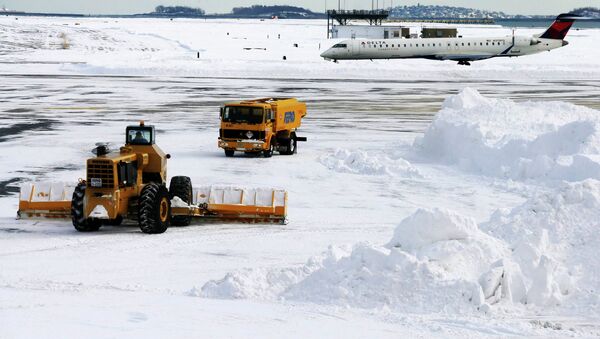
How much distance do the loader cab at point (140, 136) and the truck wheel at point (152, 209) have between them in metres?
1.07

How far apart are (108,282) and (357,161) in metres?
13.6

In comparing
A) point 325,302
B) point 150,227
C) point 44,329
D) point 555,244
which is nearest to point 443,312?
point 325,302

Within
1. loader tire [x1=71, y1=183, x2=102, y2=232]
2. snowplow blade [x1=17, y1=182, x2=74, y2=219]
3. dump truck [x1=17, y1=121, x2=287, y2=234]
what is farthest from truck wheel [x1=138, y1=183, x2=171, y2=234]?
snowplow blade [x1=17, y1=182, x2=74, y2=219]

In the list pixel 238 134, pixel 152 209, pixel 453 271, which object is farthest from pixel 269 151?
pixel 453 271

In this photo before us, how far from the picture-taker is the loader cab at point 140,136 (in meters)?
17.8

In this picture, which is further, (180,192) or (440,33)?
(440,33)

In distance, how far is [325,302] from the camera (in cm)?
1193

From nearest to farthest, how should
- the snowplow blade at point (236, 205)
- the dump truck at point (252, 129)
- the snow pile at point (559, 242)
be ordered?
the snow pile at point (559, 242), the snowplow blade at point (236, 205), the dump truck at point (252, 129)

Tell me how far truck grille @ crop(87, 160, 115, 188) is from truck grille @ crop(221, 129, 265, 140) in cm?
1216

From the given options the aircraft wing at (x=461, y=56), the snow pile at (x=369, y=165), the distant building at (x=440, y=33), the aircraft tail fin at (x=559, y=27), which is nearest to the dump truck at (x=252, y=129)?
the snow pile at (x=369, y=165)

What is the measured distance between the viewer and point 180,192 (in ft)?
59.6

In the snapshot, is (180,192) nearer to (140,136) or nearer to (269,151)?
(140,136)

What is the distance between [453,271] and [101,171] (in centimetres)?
717

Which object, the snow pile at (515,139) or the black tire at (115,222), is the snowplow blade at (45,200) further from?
the snow pile at (515,139)
